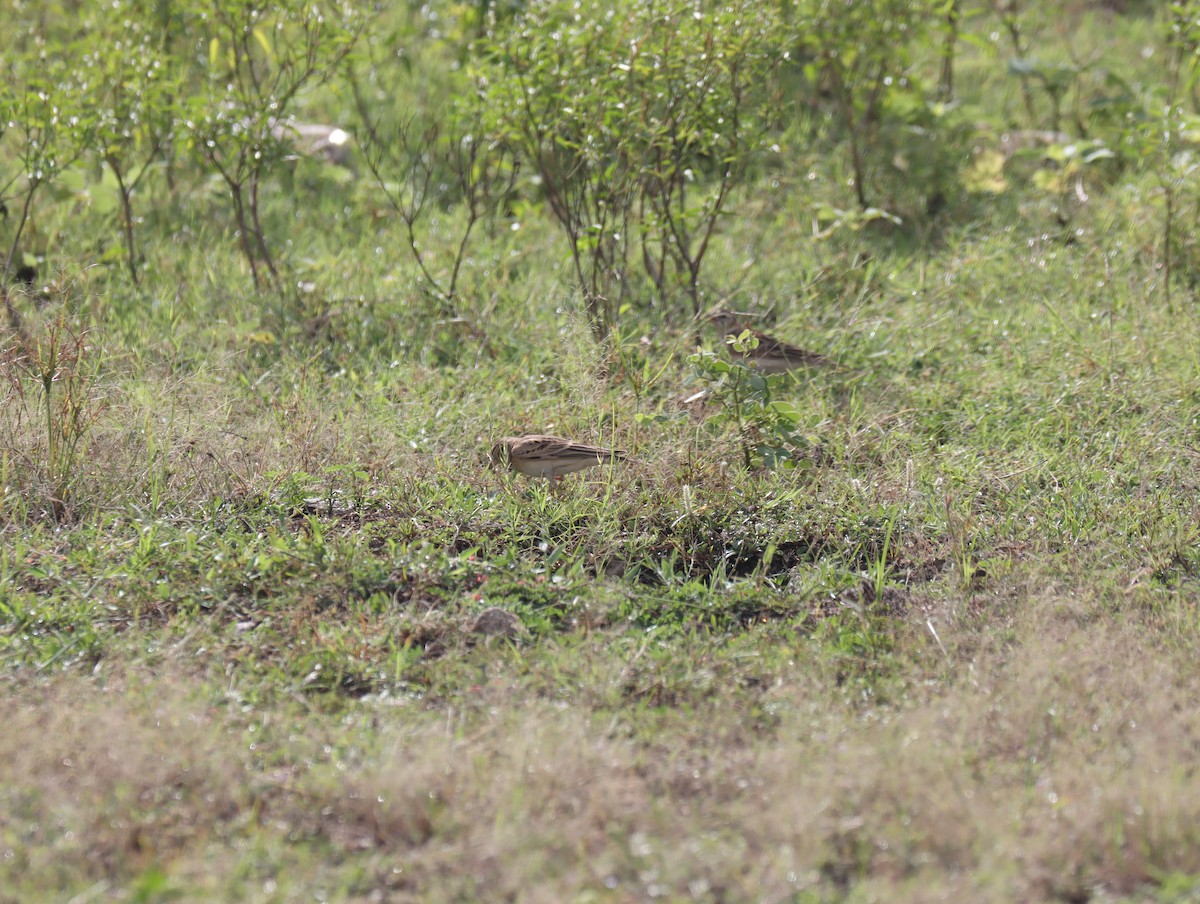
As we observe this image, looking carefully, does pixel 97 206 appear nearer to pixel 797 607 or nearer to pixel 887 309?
pixel 887 309

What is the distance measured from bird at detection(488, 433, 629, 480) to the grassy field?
0.27 ft

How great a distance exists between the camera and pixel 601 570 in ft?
12.3

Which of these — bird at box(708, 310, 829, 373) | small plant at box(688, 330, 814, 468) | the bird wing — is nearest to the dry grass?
the bird wing

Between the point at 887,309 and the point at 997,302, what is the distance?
522mm

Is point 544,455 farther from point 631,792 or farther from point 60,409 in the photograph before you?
Answer: point 60,409

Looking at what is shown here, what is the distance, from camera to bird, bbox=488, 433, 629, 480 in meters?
4.00

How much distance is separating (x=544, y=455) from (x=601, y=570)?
0.48m

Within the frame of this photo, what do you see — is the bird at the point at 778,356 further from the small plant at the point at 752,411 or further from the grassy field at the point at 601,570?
the small plant at the point at 752,411

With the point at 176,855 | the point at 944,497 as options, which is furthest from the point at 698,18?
the point at 176,855

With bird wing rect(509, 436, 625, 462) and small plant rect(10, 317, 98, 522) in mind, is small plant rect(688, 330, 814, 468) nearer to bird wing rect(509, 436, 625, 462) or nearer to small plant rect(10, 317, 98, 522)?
bird wing rect(509, 436, 625, 462)

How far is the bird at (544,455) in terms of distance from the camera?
13.1 feet

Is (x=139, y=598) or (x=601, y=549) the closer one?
(x=139, y=598)

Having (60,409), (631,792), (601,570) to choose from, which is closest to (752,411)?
(601,570)

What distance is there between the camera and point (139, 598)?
3490mm
